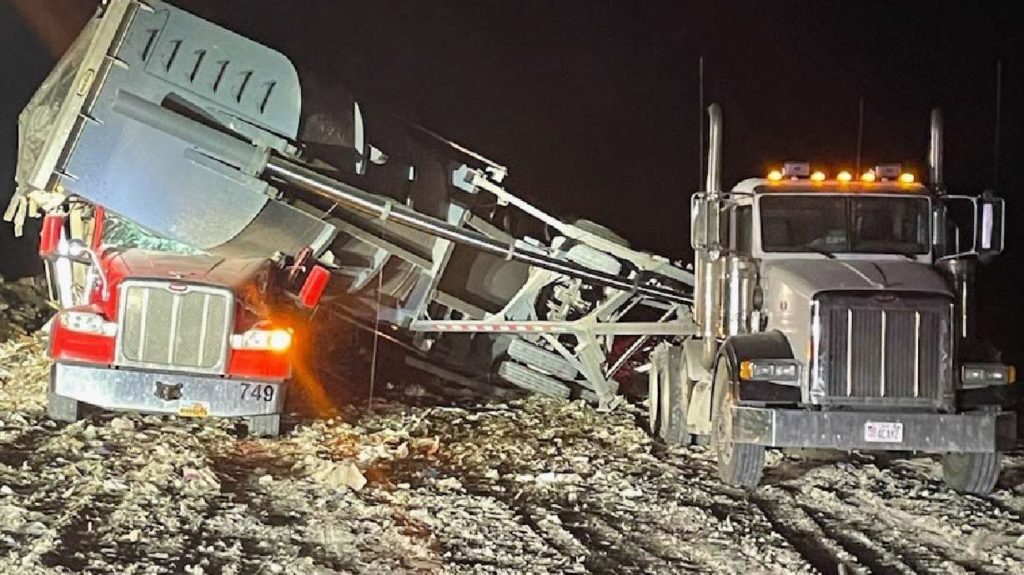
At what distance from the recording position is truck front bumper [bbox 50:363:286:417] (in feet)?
32.4

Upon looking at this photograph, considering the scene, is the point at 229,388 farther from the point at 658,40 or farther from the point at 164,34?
the point at 658,40

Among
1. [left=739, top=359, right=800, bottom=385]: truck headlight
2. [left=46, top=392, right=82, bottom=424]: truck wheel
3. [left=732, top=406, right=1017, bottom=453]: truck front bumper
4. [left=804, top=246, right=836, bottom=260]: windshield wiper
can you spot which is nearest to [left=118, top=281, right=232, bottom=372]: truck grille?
[left=46, top=392, right=82, bottom=424]: truck wheel

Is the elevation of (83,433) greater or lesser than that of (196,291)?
lesser

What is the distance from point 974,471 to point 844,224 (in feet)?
6.89

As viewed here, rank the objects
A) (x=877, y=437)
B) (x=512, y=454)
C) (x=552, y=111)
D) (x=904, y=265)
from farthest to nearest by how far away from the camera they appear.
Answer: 1. (x=552, y=111)
2. (x=512, y=454)
3. (x=904, y=265)
4. (x=877, y=437)

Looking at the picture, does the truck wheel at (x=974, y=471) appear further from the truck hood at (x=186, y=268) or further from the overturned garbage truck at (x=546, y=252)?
the truck hood at (x=186, y=268)

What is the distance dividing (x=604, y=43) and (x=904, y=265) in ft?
86.5

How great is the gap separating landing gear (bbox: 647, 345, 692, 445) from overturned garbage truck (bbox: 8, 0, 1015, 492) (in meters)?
0.03

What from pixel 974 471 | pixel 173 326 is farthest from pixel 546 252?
pixel 974 471

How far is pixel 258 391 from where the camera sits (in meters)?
10.1

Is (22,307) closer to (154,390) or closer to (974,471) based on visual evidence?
(154,390)

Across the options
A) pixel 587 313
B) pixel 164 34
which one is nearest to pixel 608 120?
pixel 587 313

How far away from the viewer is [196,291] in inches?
396

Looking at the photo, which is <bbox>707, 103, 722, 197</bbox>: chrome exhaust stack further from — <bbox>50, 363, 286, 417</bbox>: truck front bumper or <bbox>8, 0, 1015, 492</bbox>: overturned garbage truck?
<bbox>50, 363, 286, 417</bbox>: truck front bumper
